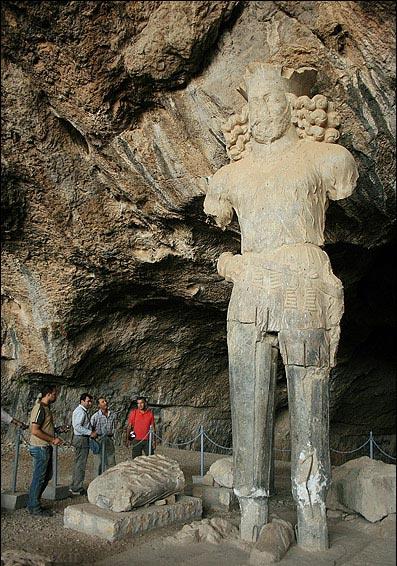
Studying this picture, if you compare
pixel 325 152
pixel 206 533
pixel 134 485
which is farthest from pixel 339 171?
pixel 134 485

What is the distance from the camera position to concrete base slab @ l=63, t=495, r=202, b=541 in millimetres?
3998

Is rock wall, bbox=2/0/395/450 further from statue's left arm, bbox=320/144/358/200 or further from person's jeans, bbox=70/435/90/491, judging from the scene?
person's jeans, bbox=70/435/90/491

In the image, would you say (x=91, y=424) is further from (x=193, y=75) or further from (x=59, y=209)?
(x=193, y=75)

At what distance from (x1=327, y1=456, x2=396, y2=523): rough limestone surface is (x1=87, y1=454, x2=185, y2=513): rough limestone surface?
1244 mm

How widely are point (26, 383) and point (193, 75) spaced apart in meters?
4.17

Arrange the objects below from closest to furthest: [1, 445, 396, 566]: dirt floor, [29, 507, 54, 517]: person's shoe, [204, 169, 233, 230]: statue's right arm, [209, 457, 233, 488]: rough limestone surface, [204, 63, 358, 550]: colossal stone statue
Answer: [1, 445, 396, 566]: dirt floor → [204, 63, 358, 550]: colossal stone statue → [204, 169, 233, 230]: statue's right arm → [29, 507, 54, 517]: person's shoe → [209, 457, 233, 488]: rough limestone surface

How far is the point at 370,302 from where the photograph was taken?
8.08m

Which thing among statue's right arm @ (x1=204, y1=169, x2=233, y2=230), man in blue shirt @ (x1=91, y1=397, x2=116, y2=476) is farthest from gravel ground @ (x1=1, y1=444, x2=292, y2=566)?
statue's right arm @ (x1=204, y1=169, x2=233, y2=230)

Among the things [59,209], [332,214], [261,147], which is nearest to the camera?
[261,147]

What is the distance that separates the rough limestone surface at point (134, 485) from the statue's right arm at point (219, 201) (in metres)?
1.99

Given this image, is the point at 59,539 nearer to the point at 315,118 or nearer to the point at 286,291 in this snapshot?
the point at 286,291

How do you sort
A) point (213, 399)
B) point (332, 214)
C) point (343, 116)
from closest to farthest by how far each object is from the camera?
point (343, 116), point (332, 214), point (213, 399)

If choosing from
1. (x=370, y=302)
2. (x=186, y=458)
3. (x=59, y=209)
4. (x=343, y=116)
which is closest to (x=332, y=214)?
(x=343, y=116)

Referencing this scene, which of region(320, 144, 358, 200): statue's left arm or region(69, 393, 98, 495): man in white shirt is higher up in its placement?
region(320, 144, 358, 200): statue's left arm
